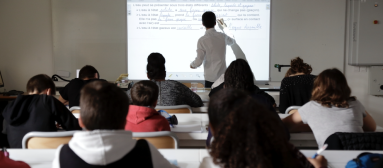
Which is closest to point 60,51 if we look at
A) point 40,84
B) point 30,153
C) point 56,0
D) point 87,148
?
point 56,0

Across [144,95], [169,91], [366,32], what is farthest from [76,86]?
[366,32]

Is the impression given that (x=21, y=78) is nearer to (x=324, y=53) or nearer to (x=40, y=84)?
(x=40, y=84)

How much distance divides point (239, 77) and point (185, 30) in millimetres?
3074

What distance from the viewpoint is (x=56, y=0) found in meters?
5.24

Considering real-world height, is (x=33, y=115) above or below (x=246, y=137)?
below

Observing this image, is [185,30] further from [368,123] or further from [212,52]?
[368,123]

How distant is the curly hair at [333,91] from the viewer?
197cm

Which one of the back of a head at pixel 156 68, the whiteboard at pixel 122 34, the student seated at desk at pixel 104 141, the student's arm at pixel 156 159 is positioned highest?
the whiteboard at pixel 122 34

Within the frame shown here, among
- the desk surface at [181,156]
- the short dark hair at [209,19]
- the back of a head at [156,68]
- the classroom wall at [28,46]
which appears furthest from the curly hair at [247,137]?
the classroom wall at [28,46]

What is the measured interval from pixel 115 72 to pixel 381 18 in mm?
4213

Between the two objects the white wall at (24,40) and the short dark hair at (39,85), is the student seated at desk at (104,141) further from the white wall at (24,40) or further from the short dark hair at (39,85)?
the white wall at (24,40)

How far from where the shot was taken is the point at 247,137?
2.74ft

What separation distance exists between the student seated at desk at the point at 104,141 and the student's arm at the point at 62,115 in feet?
3.30

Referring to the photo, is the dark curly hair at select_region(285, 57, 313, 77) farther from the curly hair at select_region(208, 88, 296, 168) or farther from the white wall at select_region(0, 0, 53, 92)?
the white wall at select_region(0, 0, 53, 92)
